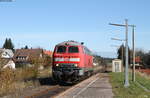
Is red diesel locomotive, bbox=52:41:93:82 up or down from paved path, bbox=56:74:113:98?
up

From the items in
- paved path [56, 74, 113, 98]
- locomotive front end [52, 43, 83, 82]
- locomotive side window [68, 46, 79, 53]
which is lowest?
paved path [56, 74, 113, 98]

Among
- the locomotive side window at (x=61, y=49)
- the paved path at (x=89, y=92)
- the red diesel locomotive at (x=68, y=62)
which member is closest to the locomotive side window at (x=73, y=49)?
the red diesel locomotive at (x=68, y=62)

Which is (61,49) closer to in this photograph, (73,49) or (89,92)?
(73,49)

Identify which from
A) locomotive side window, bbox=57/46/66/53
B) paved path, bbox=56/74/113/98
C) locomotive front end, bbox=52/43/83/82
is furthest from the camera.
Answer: locomotive side window, bbox=57/46/66/53

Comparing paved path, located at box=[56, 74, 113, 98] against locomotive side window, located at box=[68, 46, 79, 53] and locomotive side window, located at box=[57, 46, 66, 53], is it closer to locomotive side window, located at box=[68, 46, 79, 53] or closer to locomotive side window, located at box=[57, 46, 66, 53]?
locomotive side window, located at box=[68, 46, 79, 53]

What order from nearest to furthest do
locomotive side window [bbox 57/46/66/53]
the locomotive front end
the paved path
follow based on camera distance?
the paved path → the locomotive front end → locomotive side window [bbox 57/46/66/53]

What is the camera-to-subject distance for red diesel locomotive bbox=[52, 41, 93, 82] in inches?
1028

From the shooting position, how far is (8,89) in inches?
794

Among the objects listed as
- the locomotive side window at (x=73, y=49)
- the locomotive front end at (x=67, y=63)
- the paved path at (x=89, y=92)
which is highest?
the locomotive side window at (x=73, y=49)

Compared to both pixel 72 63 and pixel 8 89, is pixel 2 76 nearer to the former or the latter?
pixel 8 89

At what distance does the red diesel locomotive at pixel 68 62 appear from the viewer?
26109mm

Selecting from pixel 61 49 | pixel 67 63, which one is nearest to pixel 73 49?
pixel 61 49

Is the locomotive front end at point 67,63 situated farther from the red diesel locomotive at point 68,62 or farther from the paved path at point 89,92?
the paved path at point 89,92

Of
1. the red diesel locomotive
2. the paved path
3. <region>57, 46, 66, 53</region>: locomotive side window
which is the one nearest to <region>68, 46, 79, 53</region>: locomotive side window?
the red diesel locomotive
